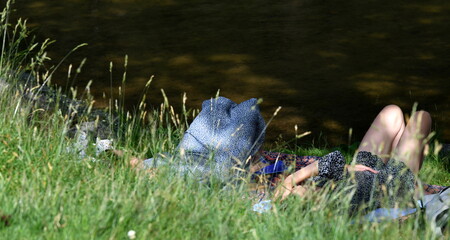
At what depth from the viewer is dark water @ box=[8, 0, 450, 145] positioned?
23.7ft

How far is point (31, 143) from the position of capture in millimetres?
3242

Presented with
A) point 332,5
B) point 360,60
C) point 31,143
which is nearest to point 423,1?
point 332,5

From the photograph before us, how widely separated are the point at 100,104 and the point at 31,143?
386 centimetres

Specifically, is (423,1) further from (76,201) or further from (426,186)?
(76,201)

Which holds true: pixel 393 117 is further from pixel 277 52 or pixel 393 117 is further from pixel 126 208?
pixel 277 52

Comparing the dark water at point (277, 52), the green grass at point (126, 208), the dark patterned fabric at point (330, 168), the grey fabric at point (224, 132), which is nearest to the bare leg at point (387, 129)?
the dark patterned fabric at point (330, 168)

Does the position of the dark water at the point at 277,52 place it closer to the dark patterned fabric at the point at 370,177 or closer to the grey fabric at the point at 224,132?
the grey fabric at the point at 224,132

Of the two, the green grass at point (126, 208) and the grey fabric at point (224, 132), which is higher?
the green grass at point (126, 208)

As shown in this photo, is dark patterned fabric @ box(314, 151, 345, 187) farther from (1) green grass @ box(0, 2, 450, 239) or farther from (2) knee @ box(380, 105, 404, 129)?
(1) green grass @ box(0, 2, 450, 239)

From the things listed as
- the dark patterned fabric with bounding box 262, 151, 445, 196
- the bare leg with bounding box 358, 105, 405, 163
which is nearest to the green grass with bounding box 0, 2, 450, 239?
the dark patterned fabric with bounding box 262, 151, 445, 196

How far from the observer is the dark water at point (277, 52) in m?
7.21

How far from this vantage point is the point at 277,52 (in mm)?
8859

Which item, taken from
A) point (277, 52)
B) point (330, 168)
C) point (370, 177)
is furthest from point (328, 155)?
point (277, 52)

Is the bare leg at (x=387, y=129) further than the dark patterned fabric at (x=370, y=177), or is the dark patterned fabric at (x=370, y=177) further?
the bare leg at (x=387, y=129)
